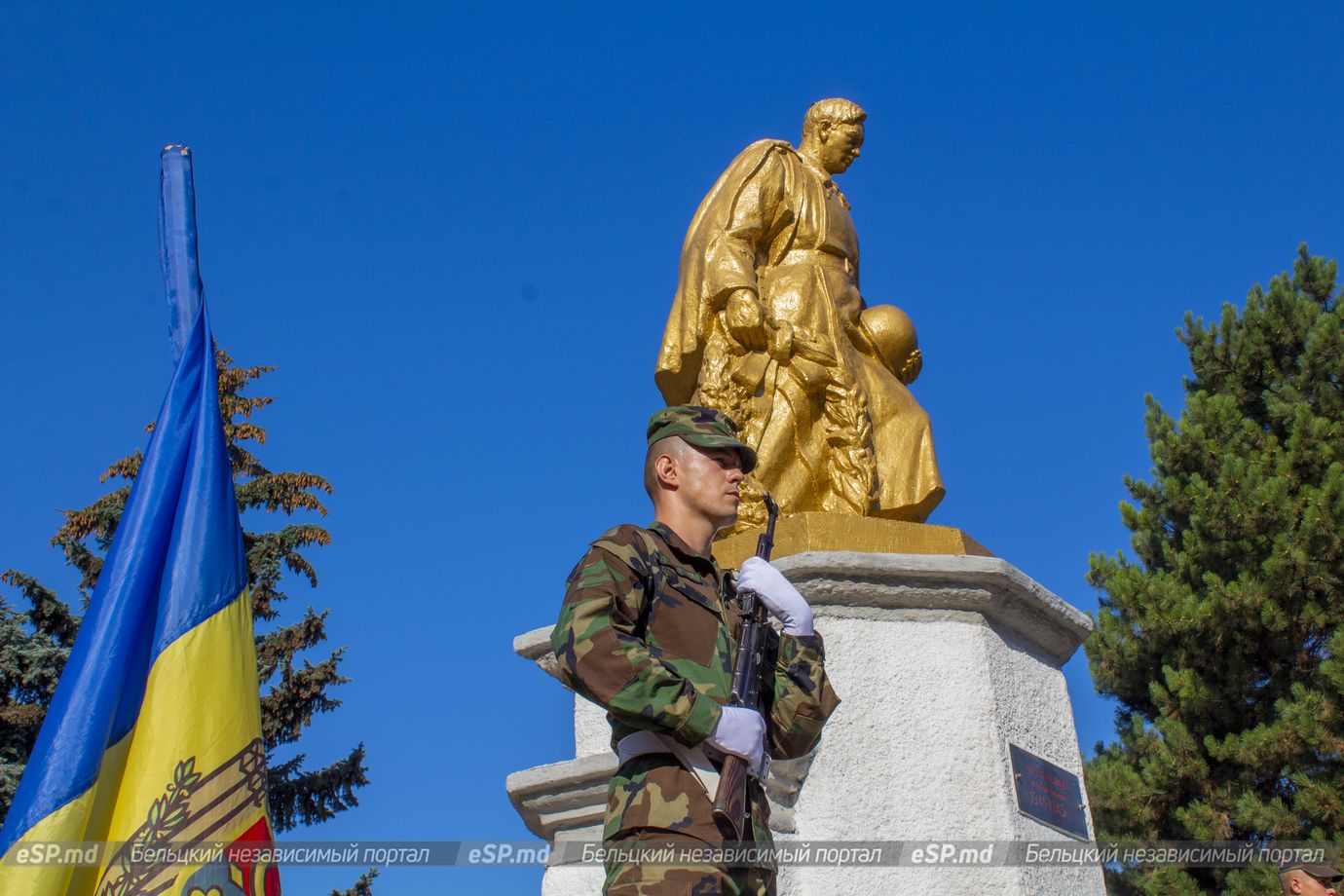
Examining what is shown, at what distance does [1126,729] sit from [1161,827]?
1.05m

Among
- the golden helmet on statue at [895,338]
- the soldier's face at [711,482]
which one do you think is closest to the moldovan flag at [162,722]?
the soldier's face at [711,482]

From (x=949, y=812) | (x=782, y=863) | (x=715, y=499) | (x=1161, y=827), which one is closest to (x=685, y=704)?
(x=715, y=499)

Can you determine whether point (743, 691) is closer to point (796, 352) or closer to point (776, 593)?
point (776, 593)

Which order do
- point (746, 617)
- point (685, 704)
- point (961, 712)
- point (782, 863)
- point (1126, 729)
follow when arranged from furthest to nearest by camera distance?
point (1126, 729) < point (961, 712) < point (782, 863) < point (746, 617) < point (685, 704)

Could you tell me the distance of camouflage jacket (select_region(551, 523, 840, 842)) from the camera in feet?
8.60

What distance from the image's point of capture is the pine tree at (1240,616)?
33.7ft

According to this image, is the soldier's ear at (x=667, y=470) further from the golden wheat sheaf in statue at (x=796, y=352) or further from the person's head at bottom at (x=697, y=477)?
the golden wheat sheaf in statue at (x=796, y=352)

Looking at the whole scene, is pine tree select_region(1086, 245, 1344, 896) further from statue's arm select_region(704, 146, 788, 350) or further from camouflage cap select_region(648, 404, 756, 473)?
camouflage cap select_region(648, 404, 756, 473)

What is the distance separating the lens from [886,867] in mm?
Result: 4234

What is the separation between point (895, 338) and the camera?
6059 millimetres

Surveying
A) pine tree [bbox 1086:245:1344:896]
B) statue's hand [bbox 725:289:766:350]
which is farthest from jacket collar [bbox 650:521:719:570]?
pine tree [bbox 1086:245:1344:896]

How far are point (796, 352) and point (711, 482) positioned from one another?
2.59 m

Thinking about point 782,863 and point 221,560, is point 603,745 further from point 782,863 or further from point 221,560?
point 221,560

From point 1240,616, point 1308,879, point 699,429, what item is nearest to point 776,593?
point 699,429
